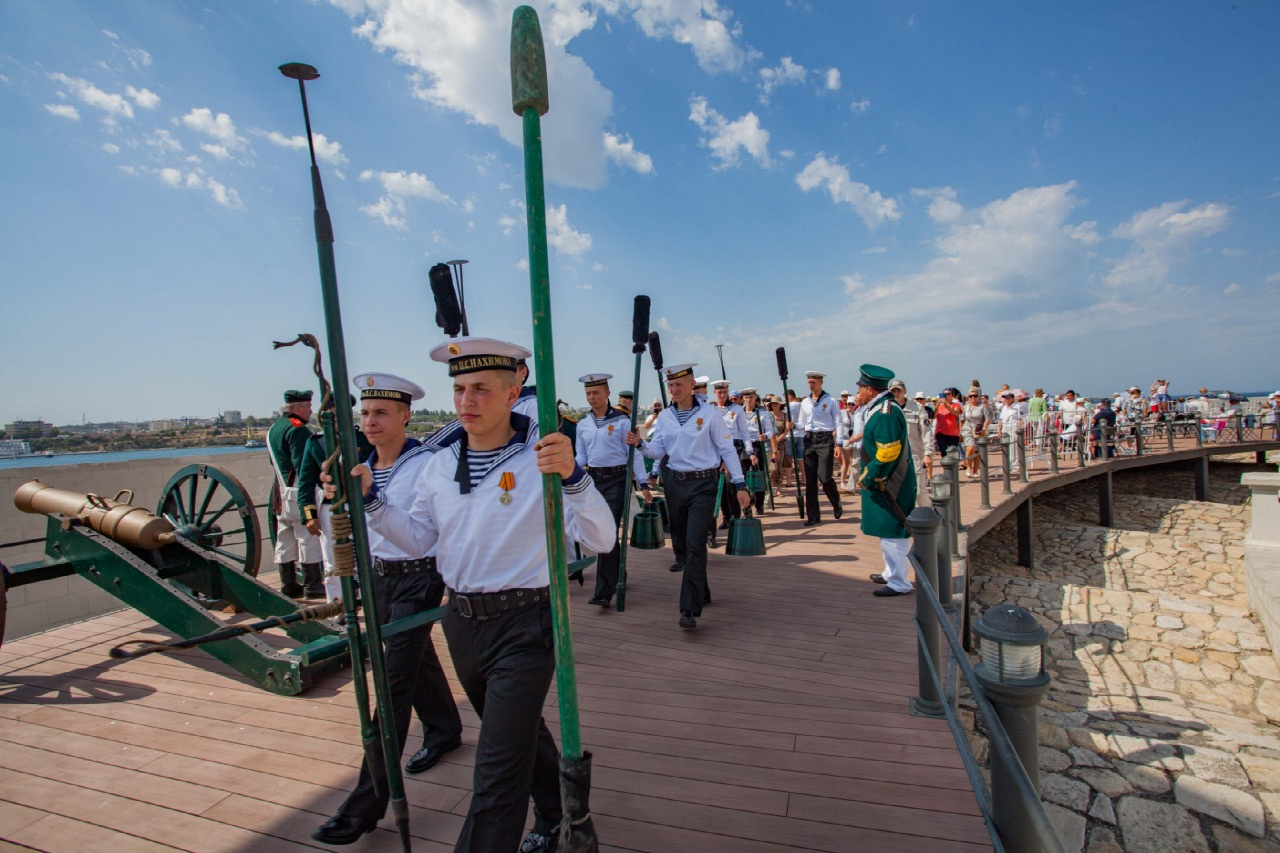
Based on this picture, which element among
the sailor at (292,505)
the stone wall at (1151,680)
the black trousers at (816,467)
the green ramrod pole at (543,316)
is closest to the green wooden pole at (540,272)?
the green ramrod pole at (543,316)

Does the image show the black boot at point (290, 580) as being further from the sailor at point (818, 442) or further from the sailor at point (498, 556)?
the sailor at point (818, 442)

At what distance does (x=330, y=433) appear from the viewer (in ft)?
7.01

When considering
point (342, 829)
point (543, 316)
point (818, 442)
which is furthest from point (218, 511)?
point (818, 442)

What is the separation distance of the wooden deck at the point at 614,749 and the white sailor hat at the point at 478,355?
1792 mm

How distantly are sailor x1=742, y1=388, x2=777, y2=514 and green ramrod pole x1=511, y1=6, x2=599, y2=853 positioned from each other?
7973mm

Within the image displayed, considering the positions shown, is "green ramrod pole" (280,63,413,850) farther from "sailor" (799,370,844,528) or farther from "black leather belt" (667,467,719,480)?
"sailor" (799,370,844,528)

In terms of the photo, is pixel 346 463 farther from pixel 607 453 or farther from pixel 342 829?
pixel 607 453

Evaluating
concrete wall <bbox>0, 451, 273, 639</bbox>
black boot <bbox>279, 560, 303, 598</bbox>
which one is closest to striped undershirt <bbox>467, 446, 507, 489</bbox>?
black boot <bbox>279, 560, 303, 598</bbox>

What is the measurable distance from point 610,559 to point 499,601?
377 centimetres

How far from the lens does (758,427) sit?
1136 centimetres

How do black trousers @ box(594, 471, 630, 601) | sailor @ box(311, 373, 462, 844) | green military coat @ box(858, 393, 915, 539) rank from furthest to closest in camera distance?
black trousers @ box(594, 471, 630, 601)
green military coat @ box(858, 393, 915, 539)
sailor @ box(311, 373, 462, 844)

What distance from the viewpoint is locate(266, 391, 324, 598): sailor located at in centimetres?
606

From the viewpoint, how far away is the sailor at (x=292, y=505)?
6062mm

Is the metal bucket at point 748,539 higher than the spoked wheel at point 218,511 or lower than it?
lower
